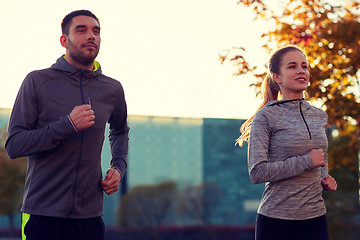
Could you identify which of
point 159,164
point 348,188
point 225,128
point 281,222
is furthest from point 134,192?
point 281,222

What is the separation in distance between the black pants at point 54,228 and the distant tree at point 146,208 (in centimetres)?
7962

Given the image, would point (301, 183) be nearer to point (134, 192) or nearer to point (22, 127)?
point (22, 127)

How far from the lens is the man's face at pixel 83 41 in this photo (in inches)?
136

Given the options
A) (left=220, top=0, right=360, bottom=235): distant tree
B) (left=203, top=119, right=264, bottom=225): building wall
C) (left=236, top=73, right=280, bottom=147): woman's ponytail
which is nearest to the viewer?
(left=236, top=73, right=280, bottom=147): woman's ponytail

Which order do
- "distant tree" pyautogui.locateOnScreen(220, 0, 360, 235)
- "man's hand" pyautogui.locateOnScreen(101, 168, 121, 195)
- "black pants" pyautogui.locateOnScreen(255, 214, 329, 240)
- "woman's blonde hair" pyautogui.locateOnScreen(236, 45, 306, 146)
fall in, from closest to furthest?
"man's hand" pyautogui.locateOnScreen(101, 168, 121, 195) < "black pants" pyautogui.locateOnScreen(255, 214, 329, 240) < "woman's blonde hair" pyautogui.locateOnScreen(236, 45, 306, 146) < "distant tree" pyautogui.locateOnScreen(220, 0, 360, 235)

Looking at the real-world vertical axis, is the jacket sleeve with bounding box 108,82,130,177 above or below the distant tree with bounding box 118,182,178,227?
above

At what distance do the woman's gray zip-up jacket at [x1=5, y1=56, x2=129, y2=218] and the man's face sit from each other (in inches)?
2.6

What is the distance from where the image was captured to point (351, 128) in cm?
1112

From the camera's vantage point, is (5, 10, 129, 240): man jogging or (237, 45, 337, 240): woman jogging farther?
(237, 45, 337, 240): woman jogging

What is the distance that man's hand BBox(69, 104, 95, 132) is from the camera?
3170mm

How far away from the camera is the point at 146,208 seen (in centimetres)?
8256

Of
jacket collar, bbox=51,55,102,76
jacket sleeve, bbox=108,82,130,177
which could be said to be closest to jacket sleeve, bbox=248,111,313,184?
jacket sleeve, bbox=108,82,130,177

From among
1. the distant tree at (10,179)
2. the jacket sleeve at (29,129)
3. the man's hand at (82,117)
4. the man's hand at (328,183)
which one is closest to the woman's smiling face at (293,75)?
the man's hand at (328,183)

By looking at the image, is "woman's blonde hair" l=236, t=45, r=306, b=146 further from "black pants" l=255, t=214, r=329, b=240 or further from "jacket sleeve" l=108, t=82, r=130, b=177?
"jacket sleeve" l=108, t=82, r=130, b=177
